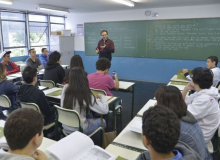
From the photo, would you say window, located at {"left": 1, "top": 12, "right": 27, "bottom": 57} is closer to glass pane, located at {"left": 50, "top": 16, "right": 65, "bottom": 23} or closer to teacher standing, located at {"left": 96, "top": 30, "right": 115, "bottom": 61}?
glass pane, located at {"left": 50, "top": 16, "right": 65, "bottom": 23}

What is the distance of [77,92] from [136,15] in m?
5.45

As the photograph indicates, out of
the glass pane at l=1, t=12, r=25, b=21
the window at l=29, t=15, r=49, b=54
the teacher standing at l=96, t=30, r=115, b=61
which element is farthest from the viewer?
the window at l=29, t=15, r=49, b=54

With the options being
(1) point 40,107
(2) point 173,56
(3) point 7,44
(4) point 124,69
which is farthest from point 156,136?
(3) point 7,44

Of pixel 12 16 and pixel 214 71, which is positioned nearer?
pixel 214 71

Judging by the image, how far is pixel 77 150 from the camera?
1.37 meters

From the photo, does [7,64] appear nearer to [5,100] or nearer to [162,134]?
[5,100]

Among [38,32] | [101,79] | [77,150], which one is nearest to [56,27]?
[38,32]

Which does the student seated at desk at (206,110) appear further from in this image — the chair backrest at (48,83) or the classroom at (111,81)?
the chair backrest at (48,83)

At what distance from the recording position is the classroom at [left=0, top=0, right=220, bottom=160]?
1121 millimetres

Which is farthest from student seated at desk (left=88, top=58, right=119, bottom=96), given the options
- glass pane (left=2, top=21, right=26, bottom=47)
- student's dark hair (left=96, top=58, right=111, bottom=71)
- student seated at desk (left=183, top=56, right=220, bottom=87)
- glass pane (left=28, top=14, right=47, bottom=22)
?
glass pane (left=28, top=14, right=47, bottom=22)

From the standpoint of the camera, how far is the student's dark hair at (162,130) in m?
0.92

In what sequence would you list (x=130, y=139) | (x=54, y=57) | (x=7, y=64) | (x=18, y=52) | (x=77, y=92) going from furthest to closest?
(x=18, y=52)
(x=7, y=64)
(x=54, y=57)
(x=77, y=92)
(x=130, y=139)

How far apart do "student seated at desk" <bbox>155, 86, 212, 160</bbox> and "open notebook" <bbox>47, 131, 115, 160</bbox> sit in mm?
526

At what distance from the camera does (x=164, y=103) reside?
148 centimetres
